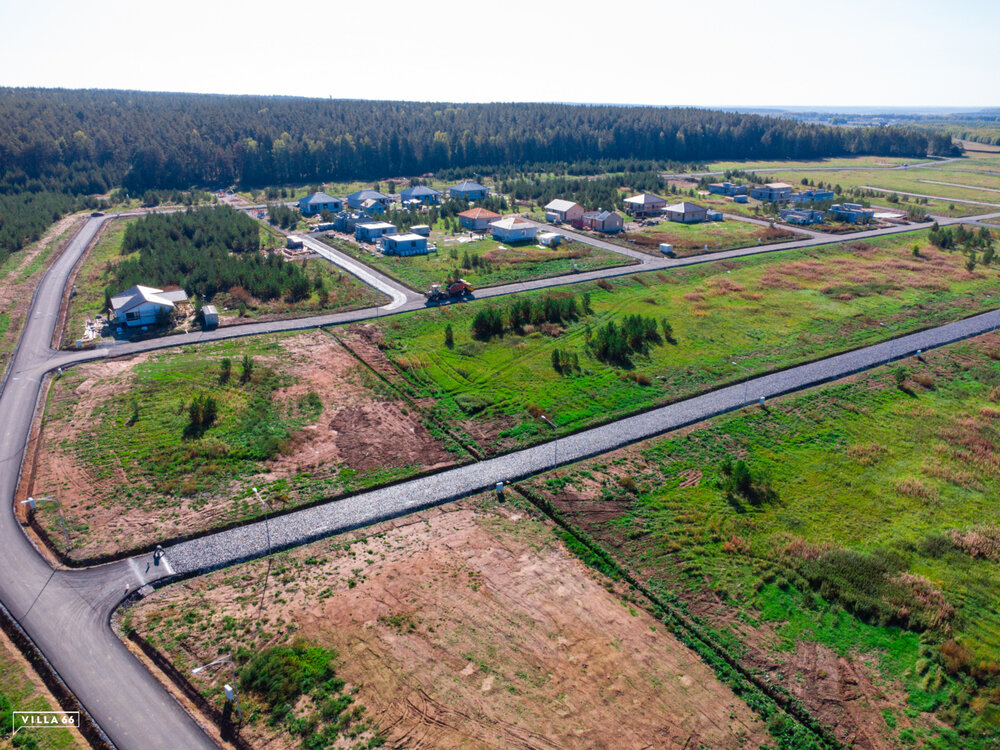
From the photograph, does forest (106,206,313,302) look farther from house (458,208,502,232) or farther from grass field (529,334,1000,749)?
grass field (529,334,1000,749)

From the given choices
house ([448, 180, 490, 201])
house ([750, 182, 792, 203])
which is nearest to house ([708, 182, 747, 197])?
house ([750, 182, 792, 203])

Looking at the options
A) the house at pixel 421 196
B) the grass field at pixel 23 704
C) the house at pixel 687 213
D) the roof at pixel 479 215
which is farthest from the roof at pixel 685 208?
the grass field at pixel 23 704

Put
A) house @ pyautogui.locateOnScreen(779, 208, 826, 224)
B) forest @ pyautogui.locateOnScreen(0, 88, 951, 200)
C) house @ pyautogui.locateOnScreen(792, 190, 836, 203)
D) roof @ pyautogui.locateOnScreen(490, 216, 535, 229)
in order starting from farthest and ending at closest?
forest @ pyautogui.locateOnScreen(0, 88, 951, 200)
house @ pyautogui.locateOnScreen(792, 190, 836, 203)
house @ pyautogui.locateOnScreen(779, 208, 826, 224)
roof @ pyautogui.locateOnScreen(490, 216, 535, 229)

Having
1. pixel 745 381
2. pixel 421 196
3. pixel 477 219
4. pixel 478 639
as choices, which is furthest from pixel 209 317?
pixel 421 196

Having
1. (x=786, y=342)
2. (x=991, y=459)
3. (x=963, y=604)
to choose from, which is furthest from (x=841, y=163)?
(x=963, y=604)

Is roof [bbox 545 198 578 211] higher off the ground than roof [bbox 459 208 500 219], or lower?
higher
